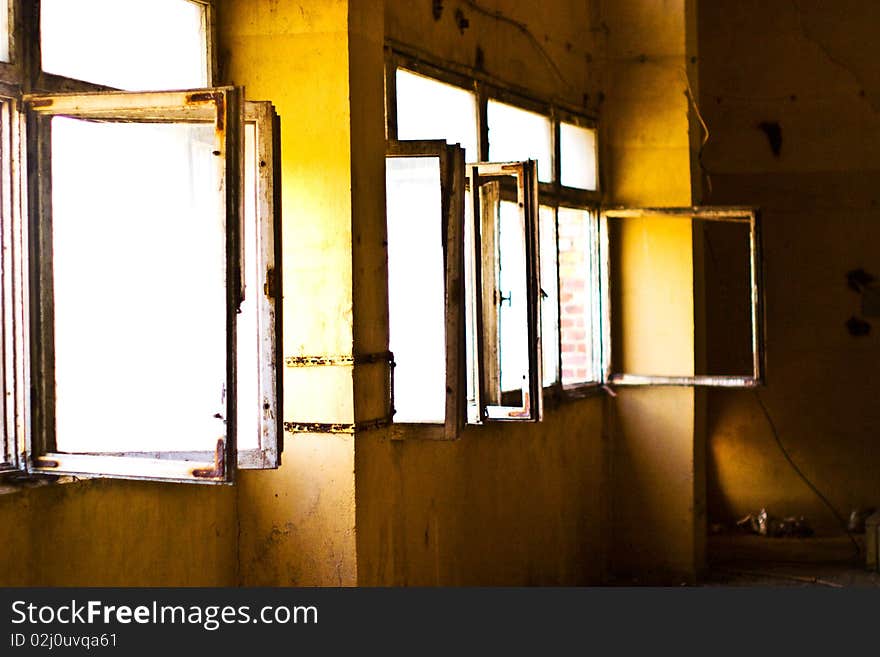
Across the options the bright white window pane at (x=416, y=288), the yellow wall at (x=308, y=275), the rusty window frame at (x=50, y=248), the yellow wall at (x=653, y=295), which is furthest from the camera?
the yellow wall at (x=653, y=295)

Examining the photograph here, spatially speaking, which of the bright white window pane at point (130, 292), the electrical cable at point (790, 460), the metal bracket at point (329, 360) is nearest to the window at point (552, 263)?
the electrical cable at point (790, 460)

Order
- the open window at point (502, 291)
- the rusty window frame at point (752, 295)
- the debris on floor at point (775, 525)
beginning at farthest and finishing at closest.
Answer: the debris on floor at point (775, 525) → the rusty window frame at point (752, 295) → the open window at point (502, 291)

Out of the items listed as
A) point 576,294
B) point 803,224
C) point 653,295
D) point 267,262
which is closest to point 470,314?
point 267,262

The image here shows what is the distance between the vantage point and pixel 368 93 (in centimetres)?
405

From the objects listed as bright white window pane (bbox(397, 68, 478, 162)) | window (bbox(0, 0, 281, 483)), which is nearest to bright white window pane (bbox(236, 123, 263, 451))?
window (bbox(0, 0, 281, 483))

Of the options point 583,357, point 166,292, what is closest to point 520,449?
point 583,357

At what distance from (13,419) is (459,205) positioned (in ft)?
5.46

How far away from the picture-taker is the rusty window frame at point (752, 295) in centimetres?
615

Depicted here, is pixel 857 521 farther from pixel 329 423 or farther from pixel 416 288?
pixel 329 423

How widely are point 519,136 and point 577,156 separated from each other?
806 millimetres

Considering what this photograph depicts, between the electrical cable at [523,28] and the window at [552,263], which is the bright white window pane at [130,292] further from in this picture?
the electrical cable at [523,28]

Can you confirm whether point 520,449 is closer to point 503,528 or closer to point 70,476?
point 503,528

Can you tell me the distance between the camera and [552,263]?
6.02 metres

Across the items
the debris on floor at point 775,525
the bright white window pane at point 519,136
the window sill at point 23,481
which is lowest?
the debris on floor at point 775,525
